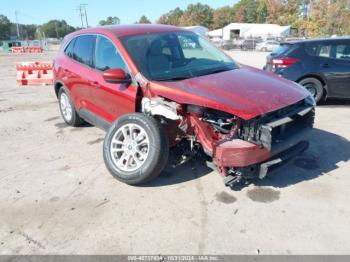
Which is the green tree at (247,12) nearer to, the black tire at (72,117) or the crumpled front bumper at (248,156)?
the black tire at (72,117)

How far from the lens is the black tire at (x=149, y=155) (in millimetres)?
3666

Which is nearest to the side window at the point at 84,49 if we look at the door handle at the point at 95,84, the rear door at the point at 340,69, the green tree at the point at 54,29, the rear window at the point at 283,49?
the door handle at the point at 95,84

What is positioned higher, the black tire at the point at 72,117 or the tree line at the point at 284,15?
the tree line at the point at 284,15

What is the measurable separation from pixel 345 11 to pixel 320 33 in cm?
417

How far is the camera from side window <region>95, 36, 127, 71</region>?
171 inches

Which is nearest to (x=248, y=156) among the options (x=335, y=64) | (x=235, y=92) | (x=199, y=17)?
(x=235, y=92)

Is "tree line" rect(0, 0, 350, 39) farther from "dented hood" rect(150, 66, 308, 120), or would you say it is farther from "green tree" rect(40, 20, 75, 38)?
"dented hood" rect(150, 66, 308, 120)

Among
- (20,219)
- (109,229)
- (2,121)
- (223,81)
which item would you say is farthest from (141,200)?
(2,121)

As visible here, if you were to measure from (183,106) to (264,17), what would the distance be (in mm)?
103465

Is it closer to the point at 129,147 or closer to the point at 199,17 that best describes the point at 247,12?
the point at 199,17

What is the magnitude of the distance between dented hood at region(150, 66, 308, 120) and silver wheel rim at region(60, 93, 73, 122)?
275cm

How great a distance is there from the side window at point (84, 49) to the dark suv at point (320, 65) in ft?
14.6

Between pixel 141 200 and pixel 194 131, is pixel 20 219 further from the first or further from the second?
pixel 194 131

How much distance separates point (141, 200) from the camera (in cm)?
367
